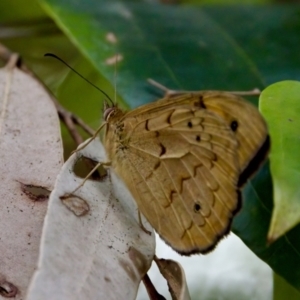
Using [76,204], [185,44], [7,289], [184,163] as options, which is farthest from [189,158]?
[185,44]

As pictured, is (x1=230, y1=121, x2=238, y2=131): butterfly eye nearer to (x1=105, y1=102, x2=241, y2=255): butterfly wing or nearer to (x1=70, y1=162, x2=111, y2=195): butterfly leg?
(x1=105, y1=102, x2=241, y2=255): butterfly wing

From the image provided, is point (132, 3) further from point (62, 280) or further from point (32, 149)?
point (62, 280)

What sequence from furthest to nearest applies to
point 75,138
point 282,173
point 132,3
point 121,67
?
point 132,3 → point 121,67 → point 75,138 → point 282,173

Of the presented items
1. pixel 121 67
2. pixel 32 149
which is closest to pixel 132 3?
pixel 121 67

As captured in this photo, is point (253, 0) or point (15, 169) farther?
point (253, 0)

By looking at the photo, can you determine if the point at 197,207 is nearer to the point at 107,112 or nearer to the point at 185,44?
the point at 107,112

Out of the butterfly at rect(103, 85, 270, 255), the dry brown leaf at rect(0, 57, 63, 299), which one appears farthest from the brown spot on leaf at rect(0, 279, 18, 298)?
the butterfly at rect(103, 85, 270, 255)

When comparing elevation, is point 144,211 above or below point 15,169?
below
